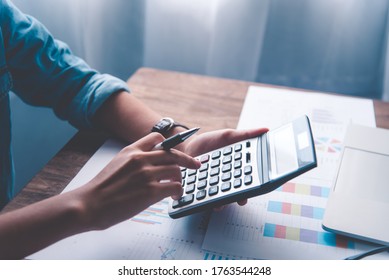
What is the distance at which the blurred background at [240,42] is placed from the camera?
4.12ft

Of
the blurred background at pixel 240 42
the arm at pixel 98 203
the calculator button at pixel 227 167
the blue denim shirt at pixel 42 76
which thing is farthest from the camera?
the blurred background at pixel 240 42

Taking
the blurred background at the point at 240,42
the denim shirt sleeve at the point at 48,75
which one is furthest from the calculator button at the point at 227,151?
the blurred background at the point at 240,42

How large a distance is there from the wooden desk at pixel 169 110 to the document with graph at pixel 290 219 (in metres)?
0.06

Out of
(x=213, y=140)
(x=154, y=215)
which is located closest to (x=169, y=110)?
(x=213, y=140)

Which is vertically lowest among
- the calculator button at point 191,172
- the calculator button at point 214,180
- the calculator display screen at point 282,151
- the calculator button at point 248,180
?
the calculator button at point 191,172

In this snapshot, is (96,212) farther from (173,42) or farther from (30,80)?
(173,42)

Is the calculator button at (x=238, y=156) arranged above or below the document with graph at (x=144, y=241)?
above

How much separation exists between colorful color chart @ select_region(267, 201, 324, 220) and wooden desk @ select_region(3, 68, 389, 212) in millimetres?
207

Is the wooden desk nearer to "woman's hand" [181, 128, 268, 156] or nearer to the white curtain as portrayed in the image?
"woman's hand" [181, 128, 268, 156]

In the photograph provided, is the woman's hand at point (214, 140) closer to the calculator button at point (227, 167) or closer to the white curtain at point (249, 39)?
the calculator button at point (227, 167)

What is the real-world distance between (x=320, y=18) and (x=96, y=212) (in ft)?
3.39

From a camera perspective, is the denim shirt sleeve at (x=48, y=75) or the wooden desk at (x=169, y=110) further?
the denim shirt sleeve at (x=48, y=75)

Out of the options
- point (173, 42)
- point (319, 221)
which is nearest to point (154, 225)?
point (319, 221)
